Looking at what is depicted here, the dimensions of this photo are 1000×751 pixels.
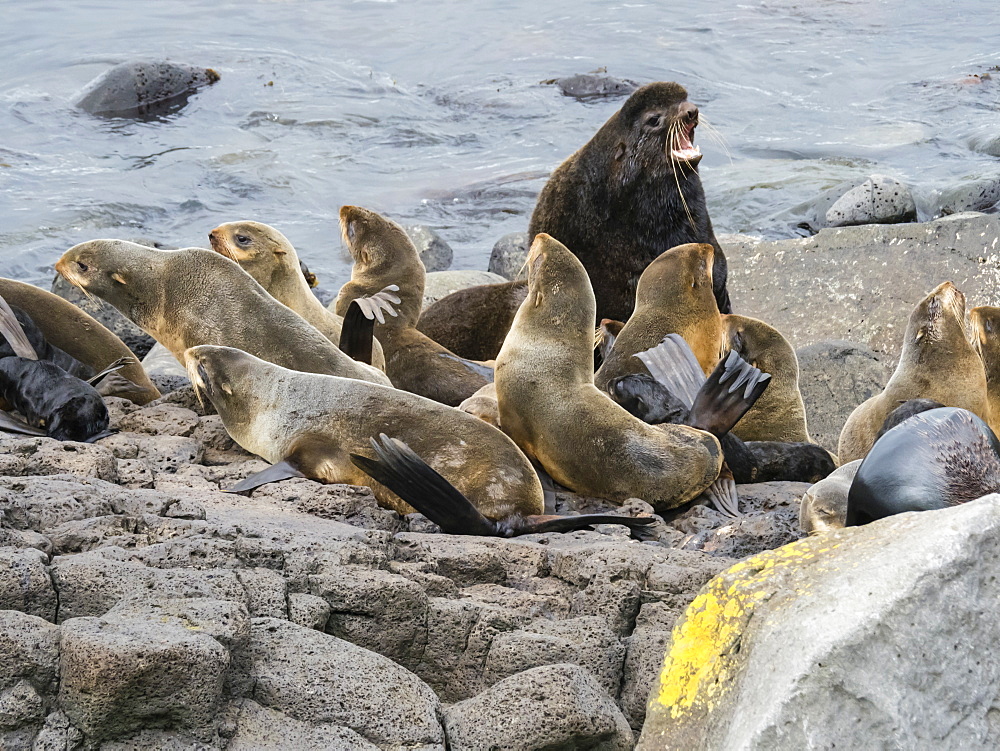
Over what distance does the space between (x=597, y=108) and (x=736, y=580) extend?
17032 mm

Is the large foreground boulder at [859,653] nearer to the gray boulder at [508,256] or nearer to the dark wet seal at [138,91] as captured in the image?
the gray boulder at [508,256]

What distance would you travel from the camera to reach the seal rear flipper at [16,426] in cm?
497

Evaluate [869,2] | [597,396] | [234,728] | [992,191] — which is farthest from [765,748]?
[869,2]

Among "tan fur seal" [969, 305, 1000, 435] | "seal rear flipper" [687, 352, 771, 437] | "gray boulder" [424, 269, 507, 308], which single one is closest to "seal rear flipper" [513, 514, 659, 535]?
"seal rear flipper" [687, 352, 771, 437]

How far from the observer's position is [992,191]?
14.1 m

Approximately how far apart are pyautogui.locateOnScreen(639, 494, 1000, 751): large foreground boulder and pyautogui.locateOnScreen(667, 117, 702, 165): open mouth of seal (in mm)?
4960

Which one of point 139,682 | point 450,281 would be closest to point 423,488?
point 139,682

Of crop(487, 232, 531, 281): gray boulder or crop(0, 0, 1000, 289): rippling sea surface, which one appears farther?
crop(0, 0, 1000, 289): rippling sea surface

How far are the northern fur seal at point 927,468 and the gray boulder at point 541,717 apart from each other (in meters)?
1.14

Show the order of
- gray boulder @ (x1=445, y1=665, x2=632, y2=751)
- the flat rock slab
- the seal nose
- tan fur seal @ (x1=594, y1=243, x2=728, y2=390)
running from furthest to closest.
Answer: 1. the flat rock slab
2. the seal nose
3. tan fur seal @ (x1=594, y1=243, x2=728, y2=390)
4. gray boulder @ (x1=445, y1=665, x2=632, y2=751)

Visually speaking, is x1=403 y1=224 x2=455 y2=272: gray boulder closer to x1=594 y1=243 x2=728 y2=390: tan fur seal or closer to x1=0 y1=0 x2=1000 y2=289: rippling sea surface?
x1=0 y1=0 x2=1000 y2=289: rippling sea surface

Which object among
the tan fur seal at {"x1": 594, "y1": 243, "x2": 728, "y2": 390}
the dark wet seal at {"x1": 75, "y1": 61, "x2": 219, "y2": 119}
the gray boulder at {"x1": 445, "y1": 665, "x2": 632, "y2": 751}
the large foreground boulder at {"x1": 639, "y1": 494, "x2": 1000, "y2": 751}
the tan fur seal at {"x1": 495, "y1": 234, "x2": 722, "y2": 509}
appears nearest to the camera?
the large foreground boulder at {"x1": 639, "y1": 494, "x2": 1000, "y2": 751}

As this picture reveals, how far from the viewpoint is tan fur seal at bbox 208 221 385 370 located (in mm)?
6980

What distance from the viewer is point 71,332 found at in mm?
6395
